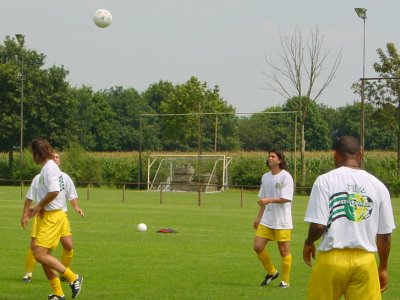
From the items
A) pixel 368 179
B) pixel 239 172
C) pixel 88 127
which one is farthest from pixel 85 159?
pixel 368 179

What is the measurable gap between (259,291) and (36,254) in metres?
3.26

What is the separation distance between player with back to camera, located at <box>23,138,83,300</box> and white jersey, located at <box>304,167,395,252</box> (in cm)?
470

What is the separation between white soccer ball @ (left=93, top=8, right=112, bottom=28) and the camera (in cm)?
3153

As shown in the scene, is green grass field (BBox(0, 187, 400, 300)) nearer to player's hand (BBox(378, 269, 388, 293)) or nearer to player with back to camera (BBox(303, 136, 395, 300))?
player's hand (BBox(378, 269, 388, 293))

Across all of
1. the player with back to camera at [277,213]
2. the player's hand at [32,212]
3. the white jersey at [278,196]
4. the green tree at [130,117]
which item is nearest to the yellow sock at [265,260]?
the player with back to camera at [277,213]

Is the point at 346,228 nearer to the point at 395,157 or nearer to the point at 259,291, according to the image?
the point at 259,291

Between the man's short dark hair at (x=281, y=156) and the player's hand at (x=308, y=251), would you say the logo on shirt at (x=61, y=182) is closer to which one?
the man's short dark hair at (x=281, y=156)

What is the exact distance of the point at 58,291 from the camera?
1102 cm

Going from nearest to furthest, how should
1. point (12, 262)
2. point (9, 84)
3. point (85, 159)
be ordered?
point (12, 262) < point (85, 159) < point (9, 84)

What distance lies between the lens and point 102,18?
31.7 metres

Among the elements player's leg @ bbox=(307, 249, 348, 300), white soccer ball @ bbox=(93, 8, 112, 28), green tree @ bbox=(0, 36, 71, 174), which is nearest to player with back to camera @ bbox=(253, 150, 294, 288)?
player's leg @ bbox=(307, 249, 348, 300)

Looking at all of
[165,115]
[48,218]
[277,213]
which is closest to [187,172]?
[165,115]

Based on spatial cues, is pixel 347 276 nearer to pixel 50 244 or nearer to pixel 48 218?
pixel 50 244

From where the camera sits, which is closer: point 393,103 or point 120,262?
point 120,262
